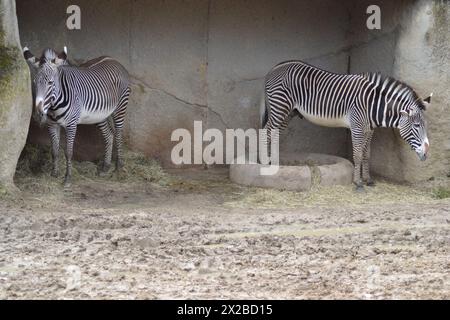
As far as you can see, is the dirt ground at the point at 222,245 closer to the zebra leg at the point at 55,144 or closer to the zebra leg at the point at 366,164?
the zebra leg at the point at 55,144

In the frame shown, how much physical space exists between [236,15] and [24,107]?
3.53 meters

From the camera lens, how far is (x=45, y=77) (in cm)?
895

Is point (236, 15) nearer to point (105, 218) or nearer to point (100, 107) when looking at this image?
point (100, 107)

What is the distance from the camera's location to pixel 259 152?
10.6 meters

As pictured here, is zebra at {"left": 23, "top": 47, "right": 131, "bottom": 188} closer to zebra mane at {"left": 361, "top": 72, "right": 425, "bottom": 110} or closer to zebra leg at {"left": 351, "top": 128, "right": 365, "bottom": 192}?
zebra leg at {"left": 351, "top": 128, "right": 365, "bottom": 192}

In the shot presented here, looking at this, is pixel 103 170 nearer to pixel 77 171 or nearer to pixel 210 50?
pixel 77 171

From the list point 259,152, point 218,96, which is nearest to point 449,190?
point 259,152

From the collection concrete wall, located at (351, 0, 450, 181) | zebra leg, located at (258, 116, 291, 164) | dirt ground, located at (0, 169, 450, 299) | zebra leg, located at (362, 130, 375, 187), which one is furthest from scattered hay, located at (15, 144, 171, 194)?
concrete wall, located at (351, 0, 450, 181)

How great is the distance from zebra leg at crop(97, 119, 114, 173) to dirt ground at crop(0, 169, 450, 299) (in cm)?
98

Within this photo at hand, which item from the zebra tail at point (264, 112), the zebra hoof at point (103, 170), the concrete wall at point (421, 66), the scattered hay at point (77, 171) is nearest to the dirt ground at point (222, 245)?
the scattered hay at point (77, 171)

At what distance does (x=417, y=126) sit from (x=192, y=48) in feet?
10.5

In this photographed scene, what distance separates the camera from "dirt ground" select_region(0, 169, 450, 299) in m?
5.65
